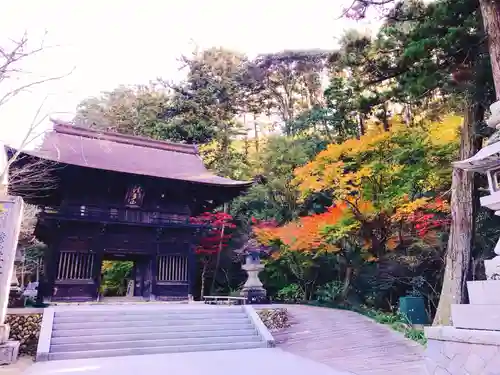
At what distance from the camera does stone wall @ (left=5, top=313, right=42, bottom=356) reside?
28.9 feet

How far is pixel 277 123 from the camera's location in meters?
28.4

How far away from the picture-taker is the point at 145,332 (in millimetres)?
9133

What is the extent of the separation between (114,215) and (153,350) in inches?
285

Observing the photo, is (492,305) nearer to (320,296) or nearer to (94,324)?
(94,324)

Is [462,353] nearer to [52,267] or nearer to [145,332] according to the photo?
[145,332]

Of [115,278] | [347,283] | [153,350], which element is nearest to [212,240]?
[347,283]

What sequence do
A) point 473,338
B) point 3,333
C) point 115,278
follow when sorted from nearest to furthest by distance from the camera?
1. point 473,338
2. point 3,333
3. point 115,278

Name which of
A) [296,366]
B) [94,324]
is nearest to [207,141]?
[94,324]

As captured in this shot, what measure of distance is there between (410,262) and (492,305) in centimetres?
937

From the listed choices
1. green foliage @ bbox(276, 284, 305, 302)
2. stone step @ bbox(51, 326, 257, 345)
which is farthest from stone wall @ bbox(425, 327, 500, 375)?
green foliage @ bbox(276, 284, 305, 302)

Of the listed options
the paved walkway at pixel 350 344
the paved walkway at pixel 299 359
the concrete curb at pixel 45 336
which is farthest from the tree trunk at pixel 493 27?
the concrete curb at pixel 45 336

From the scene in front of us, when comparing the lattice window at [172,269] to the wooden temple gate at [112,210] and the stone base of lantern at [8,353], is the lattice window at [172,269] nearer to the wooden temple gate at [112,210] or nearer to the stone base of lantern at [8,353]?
the wooden temple gate at [112,210]

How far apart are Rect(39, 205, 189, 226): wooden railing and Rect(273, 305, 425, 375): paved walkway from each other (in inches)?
241

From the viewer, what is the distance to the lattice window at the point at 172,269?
1495 centimetres
